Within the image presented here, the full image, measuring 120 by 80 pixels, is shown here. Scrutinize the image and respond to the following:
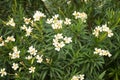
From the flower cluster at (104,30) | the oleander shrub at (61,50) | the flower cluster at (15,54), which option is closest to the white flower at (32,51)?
the oleander shrub at (61,50)

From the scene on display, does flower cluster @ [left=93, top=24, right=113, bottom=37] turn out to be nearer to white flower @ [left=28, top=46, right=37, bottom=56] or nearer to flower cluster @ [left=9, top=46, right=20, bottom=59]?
white flower @ [left=28, top=46, right=37, bottom=56]

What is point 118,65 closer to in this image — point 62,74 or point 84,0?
point 62,74

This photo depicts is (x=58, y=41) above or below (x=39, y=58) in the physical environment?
above

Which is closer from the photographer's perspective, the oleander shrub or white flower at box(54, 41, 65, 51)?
white flower at box(54, 41, 65, 51)

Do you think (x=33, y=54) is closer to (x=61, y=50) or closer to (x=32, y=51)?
(x=32, y=51)

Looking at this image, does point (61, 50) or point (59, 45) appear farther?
point (61, 50)

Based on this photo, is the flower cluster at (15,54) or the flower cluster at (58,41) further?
the flower cluster at (15,54)

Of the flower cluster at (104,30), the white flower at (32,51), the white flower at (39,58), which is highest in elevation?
the flower cluster at (104,30)

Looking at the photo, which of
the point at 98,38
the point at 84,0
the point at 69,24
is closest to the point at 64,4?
the point at 84,0

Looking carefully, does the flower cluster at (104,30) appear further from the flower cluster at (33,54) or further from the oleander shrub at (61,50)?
the flower cluster at (33,54)

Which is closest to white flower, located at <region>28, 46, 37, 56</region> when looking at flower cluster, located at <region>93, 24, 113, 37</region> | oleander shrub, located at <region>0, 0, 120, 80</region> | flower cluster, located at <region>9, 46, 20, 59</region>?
oleander shrub, located at <region>0, 0, 120, 80</region>

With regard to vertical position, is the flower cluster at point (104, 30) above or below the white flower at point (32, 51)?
above

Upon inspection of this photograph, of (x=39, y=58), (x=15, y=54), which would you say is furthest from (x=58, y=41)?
(x=15, y=54)

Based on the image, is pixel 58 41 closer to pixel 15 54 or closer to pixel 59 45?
pixel 59 45
